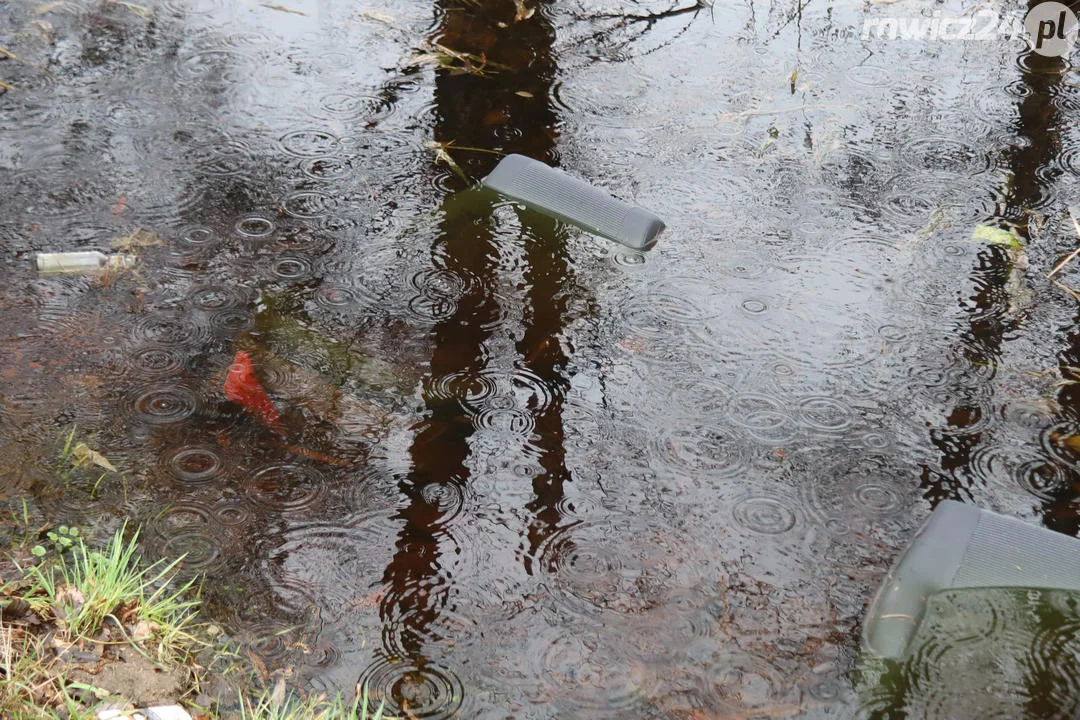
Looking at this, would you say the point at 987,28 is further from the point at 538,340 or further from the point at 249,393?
the point at 249,393

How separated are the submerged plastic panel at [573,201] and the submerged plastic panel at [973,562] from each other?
1675 mm

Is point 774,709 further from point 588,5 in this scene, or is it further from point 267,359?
point 588,5

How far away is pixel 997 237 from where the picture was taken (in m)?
4.07

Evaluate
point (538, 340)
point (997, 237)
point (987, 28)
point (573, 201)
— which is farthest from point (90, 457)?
point (987, 28)

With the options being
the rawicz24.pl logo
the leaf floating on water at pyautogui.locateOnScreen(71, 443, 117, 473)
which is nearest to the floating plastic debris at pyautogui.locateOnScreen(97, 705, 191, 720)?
the leaf floating on water at pyautogui.locateOnScreen(71, 443, 117, 473)

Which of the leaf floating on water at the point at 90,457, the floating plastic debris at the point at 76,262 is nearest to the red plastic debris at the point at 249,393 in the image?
the leaf floating on water at the point at 90,457

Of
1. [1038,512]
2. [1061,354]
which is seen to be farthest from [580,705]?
[1061,354]

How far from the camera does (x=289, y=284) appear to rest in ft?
11.9

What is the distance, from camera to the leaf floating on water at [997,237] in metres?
4.04

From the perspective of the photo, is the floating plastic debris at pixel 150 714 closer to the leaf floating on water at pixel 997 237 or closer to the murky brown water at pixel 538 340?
the murky brown water at pixel 538 340

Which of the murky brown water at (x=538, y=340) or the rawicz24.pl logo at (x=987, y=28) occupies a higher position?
the rawicz24.pl logo at (x=987, y=28)

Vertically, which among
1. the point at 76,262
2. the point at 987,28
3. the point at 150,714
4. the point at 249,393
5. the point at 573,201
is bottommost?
the point at 150,714

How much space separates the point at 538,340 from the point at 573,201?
2.67 ft

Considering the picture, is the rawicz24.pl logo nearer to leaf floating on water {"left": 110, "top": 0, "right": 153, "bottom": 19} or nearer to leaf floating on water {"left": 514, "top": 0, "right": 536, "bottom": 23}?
leaf floating on water {"left": 514, "top": 0, "right": 536, "bottom": 23}
